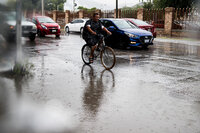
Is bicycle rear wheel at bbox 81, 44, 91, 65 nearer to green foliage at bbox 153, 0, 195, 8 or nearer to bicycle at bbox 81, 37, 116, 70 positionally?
bicycle at bbox 81, 37, 116, 70

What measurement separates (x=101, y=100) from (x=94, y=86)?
1143mm

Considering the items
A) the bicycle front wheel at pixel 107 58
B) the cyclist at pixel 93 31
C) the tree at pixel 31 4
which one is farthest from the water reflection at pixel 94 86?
the tree at pixel 31 4

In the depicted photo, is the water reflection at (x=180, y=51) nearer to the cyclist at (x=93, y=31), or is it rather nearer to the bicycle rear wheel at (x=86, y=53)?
the bicycle rear wheel at (x=86, y=53)

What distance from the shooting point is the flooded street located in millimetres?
3744

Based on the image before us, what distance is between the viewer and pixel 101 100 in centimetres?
510

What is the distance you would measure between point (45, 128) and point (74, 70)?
4.57m

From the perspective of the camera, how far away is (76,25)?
25891 millimetres

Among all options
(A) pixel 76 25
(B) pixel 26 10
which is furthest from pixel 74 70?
(A) pixel 76 25

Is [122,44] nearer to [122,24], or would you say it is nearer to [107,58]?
[122,24]

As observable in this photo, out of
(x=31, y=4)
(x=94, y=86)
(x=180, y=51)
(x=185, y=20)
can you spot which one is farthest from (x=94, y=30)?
(x=185, y=20)

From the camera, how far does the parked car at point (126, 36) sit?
13.3 meters

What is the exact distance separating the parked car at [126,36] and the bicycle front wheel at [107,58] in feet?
16.9

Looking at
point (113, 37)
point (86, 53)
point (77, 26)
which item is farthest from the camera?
point (77, 26)

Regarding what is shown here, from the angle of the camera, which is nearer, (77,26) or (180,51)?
(180,51)
